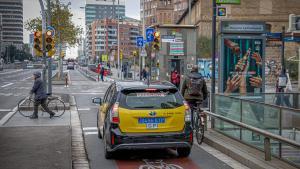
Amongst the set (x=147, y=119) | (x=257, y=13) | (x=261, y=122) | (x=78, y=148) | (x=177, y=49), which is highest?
(x=257, y=13)

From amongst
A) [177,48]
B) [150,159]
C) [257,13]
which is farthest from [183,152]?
[257,13]

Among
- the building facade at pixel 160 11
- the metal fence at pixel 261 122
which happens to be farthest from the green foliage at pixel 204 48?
the building facade at pixel 160 11

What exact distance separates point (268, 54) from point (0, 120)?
52913 mm

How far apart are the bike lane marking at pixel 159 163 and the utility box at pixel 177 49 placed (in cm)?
1704

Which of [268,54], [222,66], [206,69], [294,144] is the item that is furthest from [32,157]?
[268,54]

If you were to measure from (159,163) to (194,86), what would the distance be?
3335 millimetres

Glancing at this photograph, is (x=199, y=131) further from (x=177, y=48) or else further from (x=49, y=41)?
(x=177, y=48)

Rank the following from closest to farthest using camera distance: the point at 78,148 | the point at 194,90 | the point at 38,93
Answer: the point at 78,148, the point at 194,90, the point at 38,93

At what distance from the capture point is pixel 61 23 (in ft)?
207

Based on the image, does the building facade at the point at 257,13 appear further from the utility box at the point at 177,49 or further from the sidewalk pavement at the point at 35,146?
the sidewalk pavement at the point at 35,146

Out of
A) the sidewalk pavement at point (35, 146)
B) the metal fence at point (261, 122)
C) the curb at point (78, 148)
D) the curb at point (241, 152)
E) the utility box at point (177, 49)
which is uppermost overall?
the utility box at point (177, 49)

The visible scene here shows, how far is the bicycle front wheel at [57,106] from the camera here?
1908 centimetres

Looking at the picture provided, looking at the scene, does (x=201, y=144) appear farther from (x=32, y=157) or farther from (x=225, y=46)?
(x=225, y=46)

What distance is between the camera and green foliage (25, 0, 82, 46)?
203 feet
